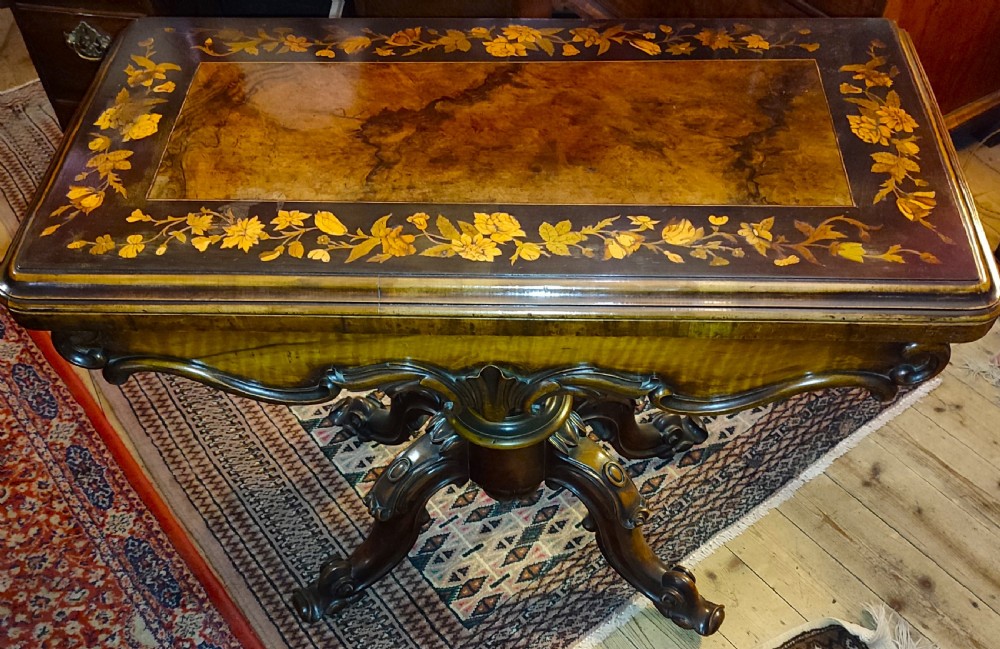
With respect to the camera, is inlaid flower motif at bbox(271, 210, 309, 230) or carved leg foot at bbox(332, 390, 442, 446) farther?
carved leg foot at bbox(332, 390, 442, 446)

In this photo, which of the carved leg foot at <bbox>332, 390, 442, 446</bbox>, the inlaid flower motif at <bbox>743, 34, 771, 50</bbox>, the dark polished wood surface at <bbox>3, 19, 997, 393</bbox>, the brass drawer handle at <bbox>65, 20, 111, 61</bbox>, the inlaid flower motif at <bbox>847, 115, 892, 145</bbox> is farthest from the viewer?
the brass drawer handle at <bbox>65, 20, 111, 61</bbox>

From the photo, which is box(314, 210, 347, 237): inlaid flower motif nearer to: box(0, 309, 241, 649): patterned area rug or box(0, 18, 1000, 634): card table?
box(0, 18, 1000, 634): card table

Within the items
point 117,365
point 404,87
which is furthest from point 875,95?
point 117,365

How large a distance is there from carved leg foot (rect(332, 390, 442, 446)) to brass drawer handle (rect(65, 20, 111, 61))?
0.87 meters

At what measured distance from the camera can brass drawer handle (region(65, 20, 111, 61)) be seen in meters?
A: 1.69

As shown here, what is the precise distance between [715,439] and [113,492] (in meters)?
0.99

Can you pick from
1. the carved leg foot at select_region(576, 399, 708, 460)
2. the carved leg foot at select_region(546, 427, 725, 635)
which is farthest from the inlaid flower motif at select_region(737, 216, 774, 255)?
the carved leg foot at select_region(576, 399, 708, 460)

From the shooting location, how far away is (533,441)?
3.31 ft

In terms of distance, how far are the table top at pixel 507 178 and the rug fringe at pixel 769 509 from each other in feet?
2.11

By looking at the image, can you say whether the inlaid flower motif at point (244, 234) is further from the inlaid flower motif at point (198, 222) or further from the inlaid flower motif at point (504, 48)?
the inlaid flower motif at point (504, 48)

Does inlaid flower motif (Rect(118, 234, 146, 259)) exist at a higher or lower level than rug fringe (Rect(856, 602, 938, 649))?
higher

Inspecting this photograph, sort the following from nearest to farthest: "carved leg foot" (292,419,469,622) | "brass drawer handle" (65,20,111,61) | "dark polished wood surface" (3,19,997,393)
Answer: "dark polished wood surface" (3,19,997,393), "carved leg foot" (292,419,469,622), "brass drawer handle" (65,20,111,61)

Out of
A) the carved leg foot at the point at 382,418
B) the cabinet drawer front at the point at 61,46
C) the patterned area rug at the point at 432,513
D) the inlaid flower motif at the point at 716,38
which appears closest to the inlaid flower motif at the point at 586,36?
the inlaid flower motif at the point at 716,38

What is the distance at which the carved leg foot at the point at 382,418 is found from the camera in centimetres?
138
